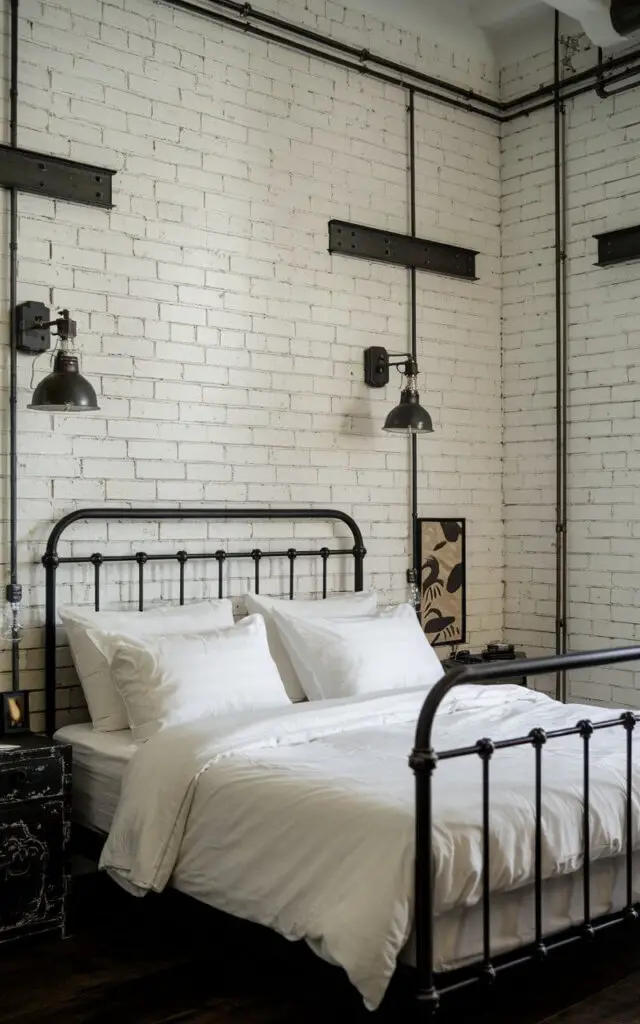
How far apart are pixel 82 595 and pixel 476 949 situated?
7.02 feet

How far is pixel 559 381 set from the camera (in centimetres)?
561

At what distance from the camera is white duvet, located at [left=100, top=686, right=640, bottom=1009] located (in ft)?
8.57

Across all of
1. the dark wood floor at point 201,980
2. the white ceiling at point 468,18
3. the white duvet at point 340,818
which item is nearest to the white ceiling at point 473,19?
the white ceiling at point 468,18

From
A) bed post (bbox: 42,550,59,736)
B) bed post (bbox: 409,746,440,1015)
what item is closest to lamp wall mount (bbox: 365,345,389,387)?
bed post (bbox: 42,550,59,736)

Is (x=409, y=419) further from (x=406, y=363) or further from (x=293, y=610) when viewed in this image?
(x=293, y=610)

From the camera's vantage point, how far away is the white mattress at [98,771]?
3658 mm

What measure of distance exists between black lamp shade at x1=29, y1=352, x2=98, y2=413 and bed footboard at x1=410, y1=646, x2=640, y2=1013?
5.81ft

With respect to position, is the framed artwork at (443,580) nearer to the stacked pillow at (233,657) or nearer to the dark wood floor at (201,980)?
the stacked pillow at (233,657)

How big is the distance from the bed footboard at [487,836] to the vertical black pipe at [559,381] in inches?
93.0

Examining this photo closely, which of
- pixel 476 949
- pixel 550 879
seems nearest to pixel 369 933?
pixel 476 949

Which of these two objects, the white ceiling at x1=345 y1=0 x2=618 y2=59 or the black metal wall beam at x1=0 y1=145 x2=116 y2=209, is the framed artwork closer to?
the black metal wall beam at x1=0 y1=145 x2=116 y2=209

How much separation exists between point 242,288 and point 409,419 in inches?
36.9

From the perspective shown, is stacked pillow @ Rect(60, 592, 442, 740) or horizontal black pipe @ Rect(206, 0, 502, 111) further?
horizontal black pipe @ Rect(206, 0, 502, 111)

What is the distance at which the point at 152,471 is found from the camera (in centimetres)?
447
